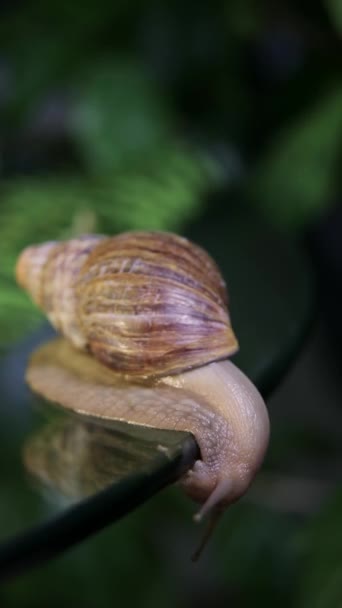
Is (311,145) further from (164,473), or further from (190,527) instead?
(164,473)

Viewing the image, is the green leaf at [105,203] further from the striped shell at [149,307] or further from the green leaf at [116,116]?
the striped shell at [149,307]

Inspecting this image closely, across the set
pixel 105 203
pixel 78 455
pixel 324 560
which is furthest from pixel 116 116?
pixel 78 455

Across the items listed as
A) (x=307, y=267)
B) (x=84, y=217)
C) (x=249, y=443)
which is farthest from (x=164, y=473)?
(x=84, y=217)

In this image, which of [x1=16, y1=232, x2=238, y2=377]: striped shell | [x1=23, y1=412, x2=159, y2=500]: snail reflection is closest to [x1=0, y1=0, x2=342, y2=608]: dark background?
[x1=16, y1=232, x2=238, y2=377]: striped shell

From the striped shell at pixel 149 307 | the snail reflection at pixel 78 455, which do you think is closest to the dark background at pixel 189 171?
the striped shell at pixel 149 307

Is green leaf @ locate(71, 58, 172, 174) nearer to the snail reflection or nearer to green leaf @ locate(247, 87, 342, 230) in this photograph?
green leaf @ locate(247, 87, 342, 230)

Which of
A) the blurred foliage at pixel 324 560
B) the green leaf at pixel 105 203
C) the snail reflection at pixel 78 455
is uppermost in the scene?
the snail reflection at pixel 78 455

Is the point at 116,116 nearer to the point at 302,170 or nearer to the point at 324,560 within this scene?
the point at 302,170
